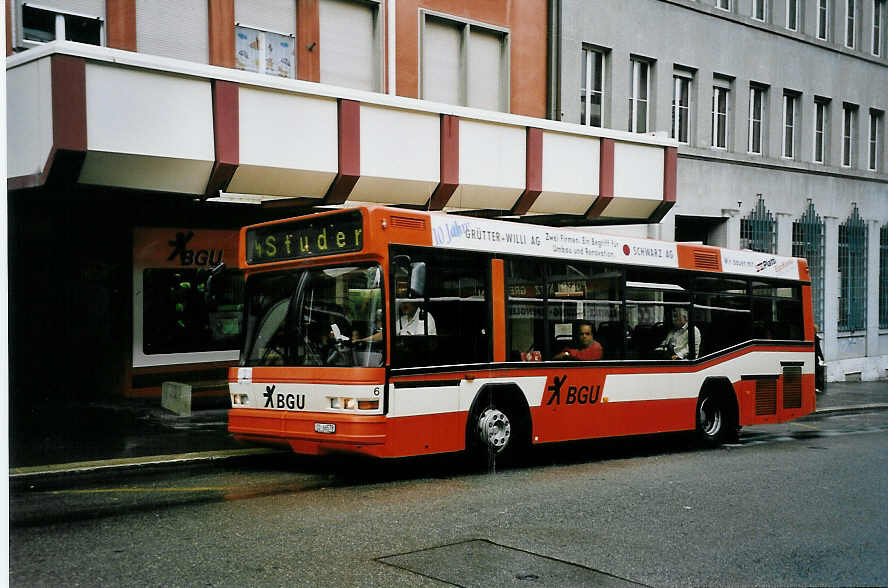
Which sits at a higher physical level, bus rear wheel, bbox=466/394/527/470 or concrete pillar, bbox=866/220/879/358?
concrete pillar, bbox=866/220/879/358

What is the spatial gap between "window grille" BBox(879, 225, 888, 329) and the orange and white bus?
790 inches

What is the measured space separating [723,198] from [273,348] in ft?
60.4

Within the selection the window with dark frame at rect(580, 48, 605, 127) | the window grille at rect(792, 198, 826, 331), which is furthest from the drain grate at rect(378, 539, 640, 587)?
the window grille at rect(792, 198, 826, 331)

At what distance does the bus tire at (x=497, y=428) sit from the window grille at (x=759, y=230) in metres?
17.1

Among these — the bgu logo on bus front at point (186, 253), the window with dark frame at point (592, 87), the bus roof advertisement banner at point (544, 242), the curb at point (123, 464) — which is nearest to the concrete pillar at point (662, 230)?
the window with dark frame at point (592, 87)

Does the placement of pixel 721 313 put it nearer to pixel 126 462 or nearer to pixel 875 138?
pixel 126 462

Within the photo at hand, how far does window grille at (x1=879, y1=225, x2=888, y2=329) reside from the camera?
103 ft

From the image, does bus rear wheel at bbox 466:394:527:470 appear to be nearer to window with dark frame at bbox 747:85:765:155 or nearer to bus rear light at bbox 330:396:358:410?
bus rear light at bbox 330:396:358:410

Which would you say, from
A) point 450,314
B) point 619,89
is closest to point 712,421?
point 450,314

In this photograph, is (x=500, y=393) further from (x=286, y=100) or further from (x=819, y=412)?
(x=819, y=412)

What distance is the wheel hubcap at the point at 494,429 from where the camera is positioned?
35.3ft

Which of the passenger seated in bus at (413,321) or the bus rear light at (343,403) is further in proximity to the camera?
the passenger seated in bus at (413,321)

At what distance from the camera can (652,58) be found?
24516mm

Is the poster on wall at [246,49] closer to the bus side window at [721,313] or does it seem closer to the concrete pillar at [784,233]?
the bus side window at [721,313]
